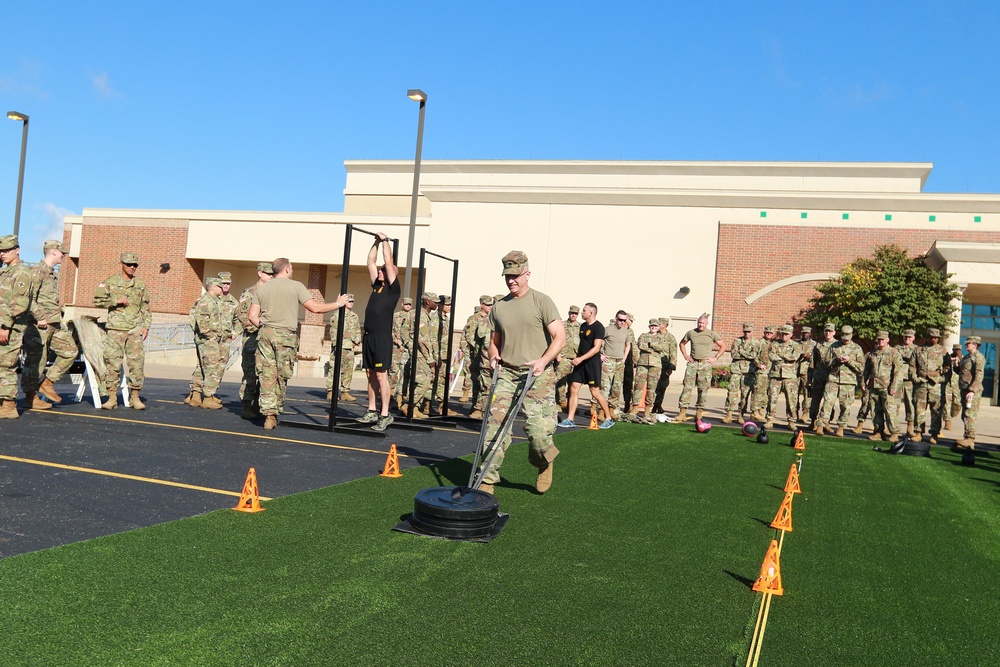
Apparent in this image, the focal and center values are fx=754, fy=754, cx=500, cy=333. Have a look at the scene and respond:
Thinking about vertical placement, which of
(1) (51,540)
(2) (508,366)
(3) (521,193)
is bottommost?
(1) (51,540)

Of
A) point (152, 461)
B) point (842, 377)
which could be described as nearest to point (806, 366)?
point (842, 377)

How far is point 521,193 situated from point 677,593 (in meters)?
24.3

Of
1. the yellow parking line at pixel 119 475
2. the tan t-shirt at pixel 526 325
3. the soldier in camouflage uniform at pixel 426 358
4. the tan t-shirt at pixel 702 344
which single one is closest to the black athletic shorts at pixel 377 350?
the soldier in camouflage uniform at pixel 426 358

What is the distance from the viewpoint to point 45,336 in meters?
9.88

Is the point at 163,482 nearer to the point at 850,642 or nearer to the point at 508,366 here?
the point at 508,366

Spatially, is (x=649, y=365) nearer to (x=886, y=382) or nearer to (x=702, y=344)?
(x=702, y=344)

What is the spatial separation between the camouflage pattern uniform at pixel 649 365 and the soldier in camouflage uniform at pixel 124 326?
28.7 ft

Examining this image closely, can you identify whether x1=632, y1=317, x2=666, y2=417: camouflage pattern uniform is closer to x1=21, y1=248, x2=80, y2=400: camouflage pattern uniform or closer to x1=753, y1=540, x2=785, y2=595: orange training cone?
x1=21, y1=248, x2=80, y2=400: camouflage pattern uniform

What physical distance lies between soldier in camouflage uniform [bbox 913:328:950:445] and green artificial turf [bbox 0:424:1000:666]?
8458 mm

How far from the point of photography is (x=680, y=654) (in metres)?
3.31

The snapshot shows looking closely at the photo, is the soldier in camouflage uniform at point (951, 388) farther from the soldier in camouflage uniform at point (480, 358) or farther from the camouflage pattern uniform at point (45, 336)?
the camouflage pattern uniform at point (45, 336)

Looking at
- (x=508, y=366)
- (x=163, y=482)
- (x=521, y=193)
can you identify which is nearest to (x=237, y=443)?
(x=163, y=482)

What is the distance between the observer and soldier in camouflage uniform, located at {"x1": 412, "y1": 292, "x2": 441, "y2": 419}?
42.0ft

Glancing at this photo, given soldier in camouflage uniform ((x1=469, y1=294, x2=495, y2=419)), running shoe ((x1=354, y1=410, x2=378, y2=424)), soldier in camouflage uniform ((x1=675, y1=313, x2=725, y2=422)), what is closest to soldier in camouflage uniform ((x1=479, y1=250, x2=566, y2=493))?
running shoe ((x1=354, y1=410, x2=378, y2=424))
